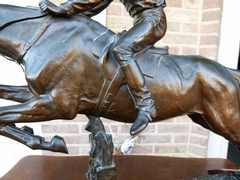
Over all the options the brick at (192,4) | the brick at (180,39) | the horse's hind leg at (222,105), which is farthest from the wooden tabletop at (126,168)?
the brick at (192,4)

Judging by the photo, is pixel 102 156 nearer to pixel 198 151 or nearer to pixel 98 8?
pixel 98 8

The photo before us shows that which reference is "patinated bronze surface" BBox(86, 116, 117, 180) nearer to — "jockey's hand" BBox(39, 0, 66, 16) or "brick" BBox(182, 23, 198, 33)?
"jockey's hand" BBox(39, 0, 66, 16)

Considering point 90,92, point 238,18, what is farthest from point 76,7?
point 238,18

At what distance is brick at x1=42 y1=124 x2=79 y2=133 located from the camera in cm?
185

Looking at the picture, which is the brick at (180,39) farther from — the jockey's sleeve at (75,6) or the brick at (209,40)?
the jockey's sleeve at (75,6)

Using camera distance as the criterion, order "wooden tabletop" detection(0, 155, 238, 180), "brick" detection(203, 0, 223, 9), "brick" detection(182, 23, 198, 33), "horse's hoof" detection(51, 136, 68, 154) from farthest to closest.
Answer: "brick" detection(182, 23, 198, 33) → "brick" detection(203, 0, 223, 9) → "wooden tabletop" detection(0, 155, 238, 180) → "horse's hoof" detection(51, 136, 68, 154)

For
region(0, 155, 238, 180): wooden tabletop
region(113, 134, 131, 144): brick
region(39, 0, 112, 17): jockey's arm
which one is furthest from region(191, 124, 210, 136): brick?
region(39, 0, 112, 17): jockey's arm

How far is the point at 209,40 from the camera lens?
187 cm

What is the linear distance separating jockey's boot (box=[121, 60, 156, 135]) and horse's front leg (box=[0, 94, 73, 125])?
0.27m

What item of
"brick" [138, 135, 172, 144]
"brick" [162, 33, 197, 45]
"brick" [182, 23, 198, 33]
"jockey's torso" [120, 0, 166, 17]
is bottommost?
"brick" [138, 135, 172, 144]

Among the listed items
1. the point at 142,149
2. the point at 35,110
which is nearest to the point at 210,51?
the point at 142,149

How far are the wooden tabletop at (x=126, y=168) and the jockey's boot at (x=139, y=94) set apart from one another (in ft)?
1.91

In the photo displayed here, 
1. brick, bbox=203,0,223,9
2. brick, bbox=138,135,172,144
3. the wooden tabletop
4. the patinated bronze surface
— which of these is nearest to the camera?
the patinated bronze surface

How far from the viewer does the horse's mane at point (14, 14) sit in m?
0.97
